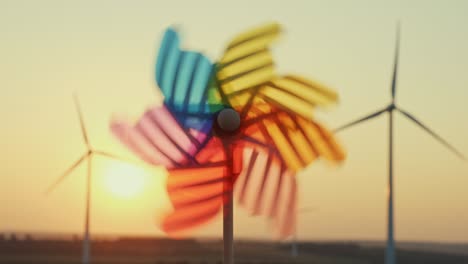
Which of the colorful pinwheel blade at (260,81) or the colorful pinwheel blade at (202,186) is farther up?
the colorful pinwheel blade at (260,81)

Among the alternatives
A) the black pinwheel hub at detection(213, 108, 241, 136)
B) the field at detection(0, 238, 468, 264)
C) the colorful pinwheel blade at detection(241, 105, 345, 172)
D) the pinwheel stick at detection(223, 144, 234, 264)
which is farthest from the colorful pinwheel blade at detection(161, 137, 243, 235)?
the field at detection(0, 238, 468, 264)

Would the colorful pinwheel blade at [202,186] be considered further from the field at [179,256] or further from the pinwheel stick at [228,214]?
the field at [179,256]

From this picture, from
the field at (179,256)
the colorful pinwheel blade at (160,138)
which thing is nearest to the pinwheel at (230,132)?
the colorful pinwheel blade at (160,138)

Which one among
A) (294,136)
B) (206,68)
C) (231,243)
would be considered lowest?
(231,243)

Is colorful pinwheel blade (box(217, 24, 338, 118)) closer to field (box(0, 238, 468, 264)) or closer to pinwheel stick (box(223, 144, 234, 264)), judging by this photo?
pinwheel stick (box(223, 144, 234, 264))

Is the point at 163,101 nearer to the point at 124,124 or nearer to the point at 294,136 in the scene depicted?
the point at 124,124

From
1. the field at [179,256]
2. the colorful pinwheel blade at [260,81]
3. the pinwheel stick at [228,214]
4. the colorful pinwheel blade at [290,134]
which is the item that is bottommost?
the field at [179,256]

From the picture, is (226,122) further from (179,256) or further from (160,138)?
(179,256)

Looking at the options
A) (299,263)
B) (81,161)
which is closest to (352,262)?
(299,263)
